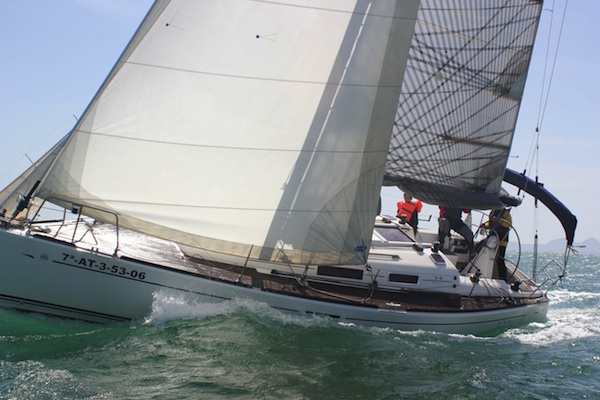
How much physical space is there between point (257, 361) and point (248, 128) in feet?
11.3

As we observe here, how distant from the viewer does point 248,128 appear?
931cm

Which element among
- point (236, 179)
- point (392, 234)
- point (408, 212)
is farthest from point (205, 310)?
point (408, 212)

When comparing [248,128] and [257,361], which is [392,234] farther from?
[257,361]

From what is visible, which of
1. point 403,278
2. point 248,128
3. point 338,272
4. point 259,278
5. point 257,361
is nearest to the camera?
point 257,361

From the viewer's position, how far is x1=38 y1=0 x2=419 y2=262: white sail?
348 inches

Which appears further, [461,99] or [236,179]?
[461,99]

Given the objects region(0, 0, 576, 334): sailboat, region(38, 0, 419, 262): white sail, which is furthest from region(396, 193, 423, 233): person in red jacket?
region(38, 0, 419, 262): white sail

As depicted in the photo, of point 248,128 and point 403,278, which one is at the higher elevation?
point 248,128

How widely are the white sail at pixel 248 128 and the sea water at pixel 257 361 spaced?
1305 mm

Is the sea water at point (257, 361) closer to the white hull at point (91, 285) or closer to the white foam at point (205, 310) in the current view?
the white foam at point (205, 310)

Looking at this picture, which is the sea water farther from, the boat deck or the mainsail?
the mainsail

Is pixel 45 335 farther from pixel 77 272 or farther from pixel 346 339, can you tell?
pixel 346 339

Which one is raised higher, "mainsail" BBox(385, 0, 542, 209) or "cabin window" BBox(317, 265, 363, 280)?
"mainsail" BBox(385, 0, 542, 209)

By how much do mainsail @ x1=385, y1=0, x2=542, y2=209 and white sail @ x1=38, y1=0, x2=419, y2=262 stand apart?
2.27m
